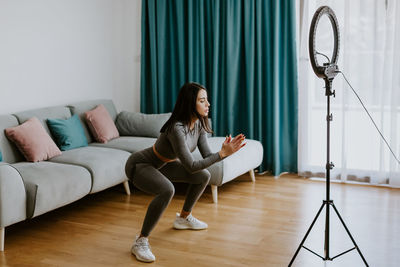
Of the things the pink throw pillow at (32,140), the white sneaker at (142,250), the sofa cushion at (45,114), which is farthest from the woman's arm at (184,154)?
the sofa cushion at (45,114)

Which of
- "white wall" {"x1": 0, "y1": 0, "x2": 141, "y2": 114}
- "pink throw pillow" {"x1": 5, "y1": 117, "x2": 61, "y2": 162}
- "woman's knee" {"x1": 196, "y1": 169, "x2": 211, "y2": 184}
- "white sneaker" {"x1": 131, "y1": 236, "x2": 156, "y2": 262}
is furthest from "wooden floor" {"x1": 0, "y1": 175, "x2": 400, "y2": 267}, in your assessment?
"white wall" {"x1": 0, "y1": 0, "x2": 141, "y2": 114}

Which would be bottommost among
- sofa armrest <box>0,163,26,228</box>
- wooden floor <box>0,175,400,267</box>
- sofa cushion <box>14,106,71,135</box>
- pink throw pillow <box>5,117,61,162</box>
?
wooden floor <box>0,175,400,267</box>

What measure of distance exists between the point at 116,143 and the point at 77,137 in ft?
1.22

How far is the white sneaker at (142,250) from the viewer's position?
298 cm

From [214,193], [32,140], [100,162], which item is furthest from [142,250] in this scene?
[32,140]

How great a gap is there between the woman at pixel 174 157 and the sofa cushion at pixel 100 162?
2.19ft

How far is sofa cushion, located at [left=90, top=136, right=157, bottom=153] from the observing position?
176 inches

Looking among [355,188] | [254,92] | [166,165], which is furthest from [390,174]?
[166,165]

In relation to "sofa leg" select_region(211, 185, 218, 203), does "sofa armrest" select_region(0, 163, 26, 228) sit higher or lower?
higher

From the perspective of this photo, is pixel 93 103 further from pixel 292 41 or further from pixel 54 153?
pixel 292 41

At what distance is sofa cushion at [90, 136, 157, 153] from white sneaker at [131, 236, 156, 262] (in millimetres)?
1429

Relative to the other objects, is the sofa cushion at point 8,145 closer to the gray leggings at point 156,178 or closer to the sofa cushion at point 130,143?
the sofa cushion at point 130,143

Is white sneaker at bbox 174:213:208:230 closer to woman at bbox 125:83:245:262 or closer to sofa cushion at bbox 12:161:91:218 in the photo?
woman at bbox 125:83:245:262

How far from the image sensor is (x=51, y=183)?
3434 mm
